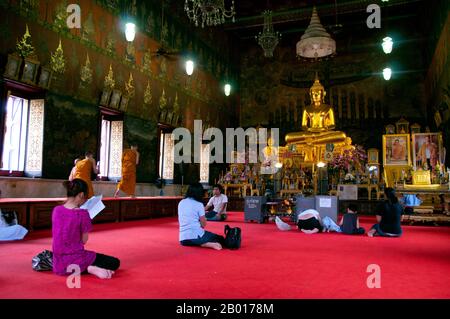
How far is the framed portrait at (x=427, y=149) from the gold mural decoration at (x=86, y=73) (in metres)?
9.80

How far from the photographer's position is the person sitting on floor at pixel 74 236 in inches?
127

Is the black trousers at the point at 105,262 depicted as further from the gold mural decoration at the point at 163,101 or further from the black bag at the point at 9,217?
the gold mural decoration at the point at 163,101

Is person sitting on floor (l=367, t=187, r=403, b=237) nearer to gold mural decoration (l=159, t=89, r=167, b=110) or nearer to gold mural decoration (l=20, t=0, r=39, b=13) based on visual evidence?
gold mural decoration (l=20, t=0, r=39, b=13)

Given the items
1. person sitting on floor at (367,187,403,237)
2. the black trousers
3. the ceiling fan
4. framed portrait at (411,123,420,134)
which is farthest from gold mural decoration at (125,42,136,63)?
framed portrait at (411,123,420,134)

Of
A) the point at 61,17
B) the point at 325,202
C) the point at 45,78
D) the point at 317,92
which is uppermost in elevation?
the point at 317,92

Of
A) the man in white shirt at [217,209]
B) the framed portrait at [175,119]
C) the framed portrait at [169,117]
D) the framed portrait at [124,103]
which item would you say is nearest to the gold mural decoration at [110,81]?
the framed portrait at [124,103]

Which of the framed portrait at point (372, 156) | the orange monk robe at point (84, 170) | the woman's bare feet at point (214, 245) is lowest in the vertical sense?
the woman's bare feet at point (214, 245)

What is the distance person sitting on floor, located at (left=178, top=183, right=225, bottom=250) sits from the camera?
191 inches

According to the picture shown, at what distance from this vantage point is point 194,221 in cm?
496

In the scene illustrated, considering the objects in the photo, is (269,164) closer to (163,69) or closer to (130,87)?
(163,69)

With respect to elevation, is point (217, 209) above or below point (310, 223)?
above

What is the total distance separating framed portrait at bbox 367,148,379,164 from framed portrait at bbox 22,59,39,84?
41.6 feet

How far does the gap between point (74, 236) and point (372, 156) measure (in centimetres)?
1496

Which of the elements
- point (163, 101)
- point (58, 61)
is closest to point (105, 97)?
point (58, 61)
